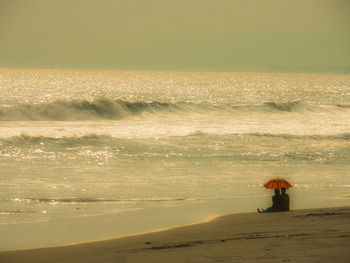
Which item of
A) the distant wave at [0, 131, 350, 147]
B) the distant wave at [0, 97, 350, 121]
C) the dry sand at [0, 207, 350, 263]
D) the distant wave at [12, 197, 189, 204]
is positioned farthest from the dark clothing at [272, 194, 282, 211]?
the distant wave at [0, 97, 350, 121]

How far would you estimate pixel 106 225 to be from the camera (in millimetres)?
12211

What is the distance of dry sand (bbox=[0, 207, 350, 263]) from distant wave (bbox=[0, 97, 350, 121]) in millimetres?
34141

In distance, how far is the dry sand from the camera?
7988 mm

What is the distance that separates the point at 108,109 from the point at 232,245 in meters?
41.7

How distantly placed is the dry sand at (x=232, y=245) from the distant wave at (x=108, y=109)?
34.1 metres

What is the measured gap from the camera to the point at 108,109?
5006 centimetres

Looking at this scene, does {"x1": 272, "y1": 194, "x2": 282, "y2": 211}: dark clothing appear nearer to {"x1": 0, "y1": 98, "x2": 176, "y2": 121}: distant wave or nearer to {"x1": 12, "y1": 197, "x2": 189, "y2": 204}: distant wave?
{"x1": 12, "y1": 197, "x2": 189, "y2": 204}: distant wave

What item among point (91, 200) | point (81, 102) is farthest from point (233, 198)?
point (81, 102)

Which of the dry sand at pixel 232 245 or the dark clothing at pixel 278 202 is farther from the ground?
the dark clothing at pixel 278 202

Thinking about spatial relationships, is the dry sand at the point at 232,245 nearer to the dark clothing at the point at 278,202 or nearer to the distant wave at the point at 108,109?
the dark clothing at the point at 278,202

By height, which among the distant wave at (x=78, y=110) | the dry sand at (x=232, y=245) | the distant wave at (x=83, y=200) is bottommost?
the dry sand at (x=232, y=245)

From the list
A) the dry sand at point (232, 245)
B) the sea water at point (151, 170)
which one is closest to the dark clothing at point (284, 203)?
the dry sand at point (232, 245)

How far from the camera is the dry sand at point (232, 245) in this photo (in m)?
7.99

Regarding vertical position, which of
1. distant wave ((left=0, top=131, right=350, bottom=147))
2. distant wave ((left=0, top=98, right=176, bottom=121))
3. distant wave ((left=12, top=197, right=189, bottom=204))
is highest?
distant wave ((left=0, top=98, right=176, bottom=121))
